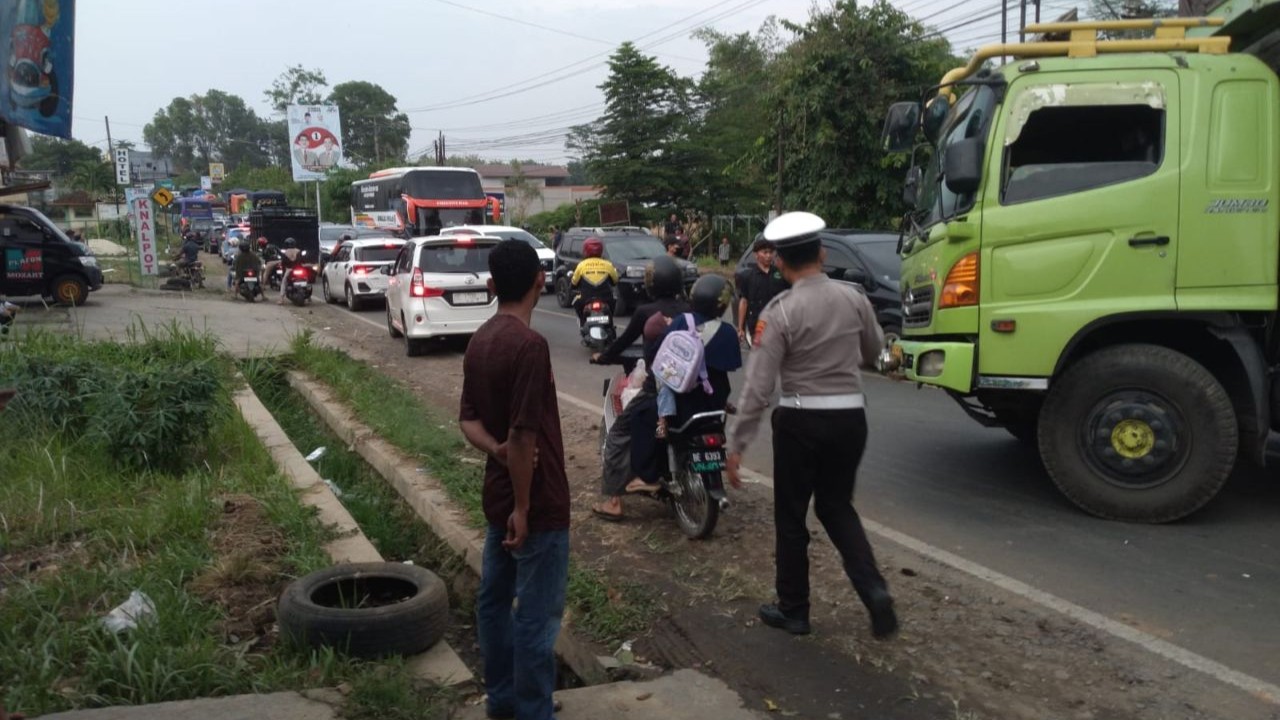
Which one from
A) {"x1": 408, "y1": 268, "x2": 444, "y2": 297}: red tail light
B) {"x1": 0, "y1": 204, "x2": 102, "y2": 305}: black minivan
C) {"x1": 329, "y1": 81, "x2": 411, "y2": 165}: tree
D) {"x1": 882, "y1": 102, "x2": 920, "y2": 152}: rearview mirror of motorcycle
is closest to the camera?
{"x1": 882, "y1": 102, "x2": 920, "y2": 152}: rearview mirror of motorcycle

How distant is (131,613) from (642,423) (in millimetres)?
2823

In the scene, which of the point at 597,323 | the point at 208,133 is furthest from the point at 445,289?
the point at 208,133

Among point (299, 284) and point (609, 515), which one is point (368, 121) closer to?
point (299, 284)

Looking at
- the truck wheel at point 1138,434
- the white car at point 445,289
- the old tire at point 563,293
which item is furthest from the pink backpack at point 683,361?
the old tire at point 563,293

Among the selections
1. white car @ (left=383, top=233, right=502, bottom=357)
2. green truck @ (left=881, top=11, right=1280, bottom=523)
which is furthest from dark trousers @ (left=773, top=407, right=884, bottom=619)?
white car @ (left=383, top=233, right=502, bottom=357)

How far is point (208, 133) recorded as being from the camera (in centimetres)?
13675

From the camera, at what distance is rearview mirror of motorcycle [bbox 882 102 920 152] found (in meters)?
7.09

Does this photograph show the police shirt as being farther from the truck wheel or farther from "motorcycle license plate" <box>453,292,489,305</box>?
"motorcycle license plate" <box>453,292,489,305</box>

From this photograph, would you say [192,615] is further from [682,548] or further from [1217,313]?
[1217,313]

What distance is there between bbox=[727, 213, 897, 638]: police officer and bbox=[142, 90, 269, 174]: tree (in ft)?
461

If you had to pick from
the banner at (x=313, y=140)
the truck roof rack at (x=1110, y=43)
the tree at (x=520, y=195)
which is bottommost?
the truck roof rack at (x=1110, y=43)

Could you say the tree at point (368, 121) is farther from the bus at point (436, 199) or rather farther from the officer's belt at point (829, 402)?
the officer's belt at point (829, 402)

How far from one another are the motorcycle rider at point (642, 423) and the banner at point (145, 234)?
2252 cm

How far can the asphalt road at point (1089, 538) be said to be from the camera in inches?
185
